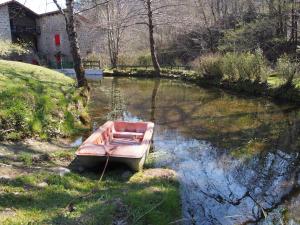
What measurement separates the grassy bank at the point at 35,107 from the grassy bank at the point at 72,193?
2.64 ft

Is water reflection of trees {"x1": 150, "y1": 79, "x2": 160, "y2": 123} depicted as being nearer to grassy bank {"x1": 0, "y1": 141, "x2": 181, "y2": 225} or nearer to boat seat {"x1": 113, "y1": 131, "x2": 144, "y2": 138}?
boat seat {"x1": 113, "y1": 131, "x2": 144, "y2": 138}

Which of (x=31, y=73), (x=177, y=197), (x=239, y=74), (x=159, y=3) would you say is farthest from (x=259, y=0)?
(x=177, y=197)

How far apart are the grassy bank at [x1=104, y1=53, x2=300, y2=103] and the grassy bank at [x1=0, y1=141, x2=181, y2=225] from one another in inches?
447

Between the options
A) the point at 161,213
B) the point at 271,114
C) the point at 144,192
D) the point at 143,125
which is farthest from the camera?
the point at 271,114

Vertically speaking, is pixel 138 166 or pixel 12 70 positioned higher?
pixel 12 70

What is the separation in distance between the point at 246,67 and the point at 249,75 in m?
0.53

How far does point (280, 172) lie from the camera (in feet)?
29.5

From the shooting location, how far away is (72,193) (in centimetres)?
638

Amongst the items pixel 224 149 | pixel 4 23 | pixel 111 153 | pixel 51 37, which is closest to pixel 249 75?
pixel 224 149

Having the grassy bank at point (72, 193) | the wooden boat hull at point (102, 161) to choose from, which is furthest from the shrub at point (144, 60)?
the wooden boat hull at point (102, 161)

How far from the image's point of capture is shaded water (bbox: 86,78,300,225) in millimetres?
7078

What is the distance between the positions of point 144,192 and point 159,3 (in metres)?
24.8

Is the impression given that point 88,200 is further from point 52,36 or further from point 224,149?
point 52,36

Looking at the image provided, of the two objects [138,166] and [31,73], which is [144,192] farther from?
[31,73]
